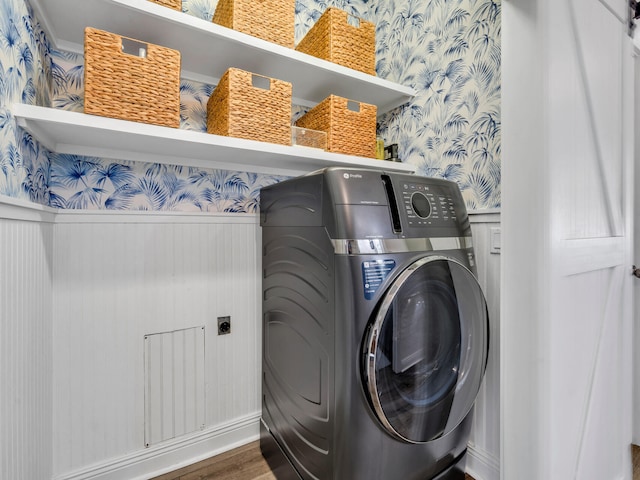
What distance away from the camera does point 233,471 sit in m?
1.39

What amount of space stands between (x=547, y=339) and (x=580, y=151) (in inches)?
26.9

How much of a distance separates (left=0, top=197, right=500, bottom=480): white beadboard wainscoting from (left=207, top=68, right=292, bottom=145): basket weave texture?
0.46 meters

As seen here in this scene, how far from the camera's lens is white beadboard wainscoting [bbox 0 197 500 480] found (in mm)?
1108

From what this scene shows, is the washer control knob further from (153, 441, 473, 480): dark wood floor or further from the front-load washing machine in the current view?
(153, 441, 473, 480): dark wood floor

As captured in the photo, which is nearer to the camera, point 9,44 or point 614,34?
point 9,44

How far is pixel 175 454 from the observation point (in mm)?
1405

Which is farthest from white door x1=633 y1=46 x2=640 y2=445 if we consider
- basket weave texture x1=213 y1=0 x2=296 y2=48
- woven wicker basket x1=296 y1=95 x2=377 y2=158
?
basket weave texture x1=213 y1=0 x2=296 y2=48

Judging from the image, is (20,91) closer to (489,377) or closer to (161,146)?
(161,146)

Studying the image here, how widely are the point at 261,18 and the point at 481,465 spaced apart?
7.24ft

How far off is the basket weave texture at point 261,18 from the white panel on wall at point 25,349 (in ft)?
3.57

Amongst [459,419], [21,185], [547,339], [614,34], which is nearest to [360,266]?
[547,339]

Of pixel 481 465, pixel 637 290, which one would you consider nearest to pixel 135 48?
pixel 481 465

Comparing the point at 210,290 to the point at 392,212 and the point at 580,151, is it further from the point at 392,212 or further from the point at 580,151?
the point at 580,151

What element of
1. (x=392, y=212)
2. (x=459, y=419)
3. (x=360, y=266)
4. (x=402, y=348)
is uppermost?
(x=392, y=212)
